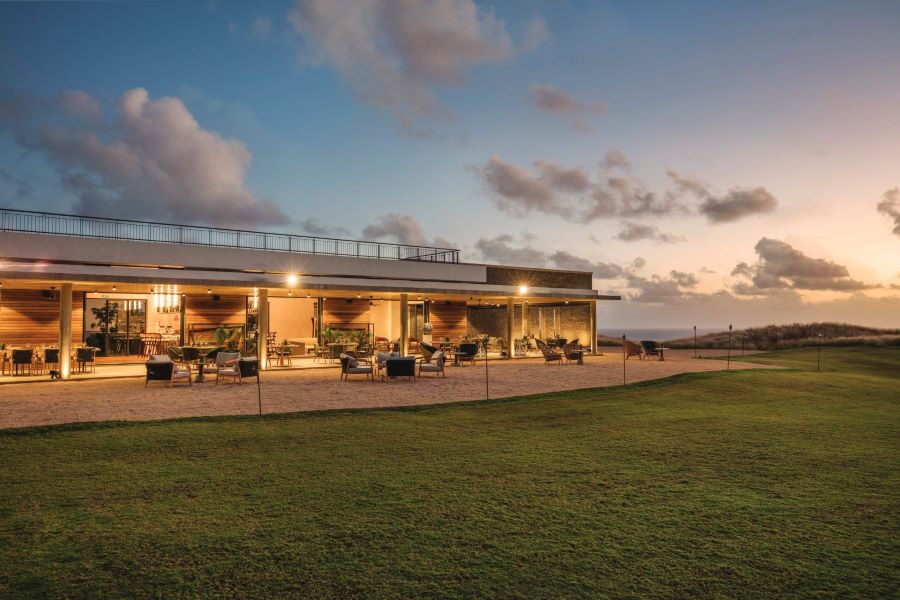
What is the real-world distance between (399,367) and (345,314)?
982cm

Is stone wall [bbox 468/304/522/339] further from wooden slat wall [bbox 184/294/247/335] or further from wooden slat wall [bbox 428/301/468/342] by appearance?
wooden slat wall [bbox 184/294/247/335]

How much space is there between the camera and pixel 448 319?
24.3 metres

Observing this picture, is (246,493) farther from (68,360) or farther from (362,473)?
(68,360)

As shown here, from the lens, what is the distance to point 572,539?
3615 mm

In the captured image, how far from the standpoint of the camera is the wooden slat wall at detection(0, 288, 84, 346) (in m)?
16.1

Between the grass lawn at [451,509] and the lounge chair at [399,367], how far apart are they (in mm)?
5094

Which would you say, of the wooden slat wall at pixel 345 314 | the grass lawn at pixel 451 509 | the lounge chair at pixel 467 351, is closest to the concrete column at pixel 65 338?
the grass lawn at pixel 451 509

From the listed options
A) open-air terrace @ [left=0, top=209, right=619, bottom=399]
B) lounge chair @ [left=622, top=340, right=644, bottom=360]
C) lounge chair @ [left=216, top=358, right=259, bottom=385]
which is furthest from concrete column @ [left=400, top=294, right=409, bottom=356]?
lounge chair @ [left=622, top=340, right=644, bottom=360]

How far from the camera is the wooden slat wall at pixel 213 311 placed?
19.0m

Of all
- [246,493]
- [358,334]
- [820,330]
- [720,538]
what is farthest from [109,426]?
[820,330]

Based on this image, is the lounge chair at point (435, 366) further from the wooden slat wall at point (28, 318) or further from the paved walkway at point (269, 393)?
the wooden slat wall at point (28, 318)

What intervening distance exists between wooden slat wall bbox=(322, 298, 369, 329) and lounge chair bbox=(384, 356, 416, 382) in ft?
30.8

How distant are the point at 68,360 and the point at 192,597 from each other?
12765mm

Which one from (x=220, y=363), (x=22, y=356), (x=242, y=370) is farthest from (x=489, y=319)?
(x=22, y=356)
